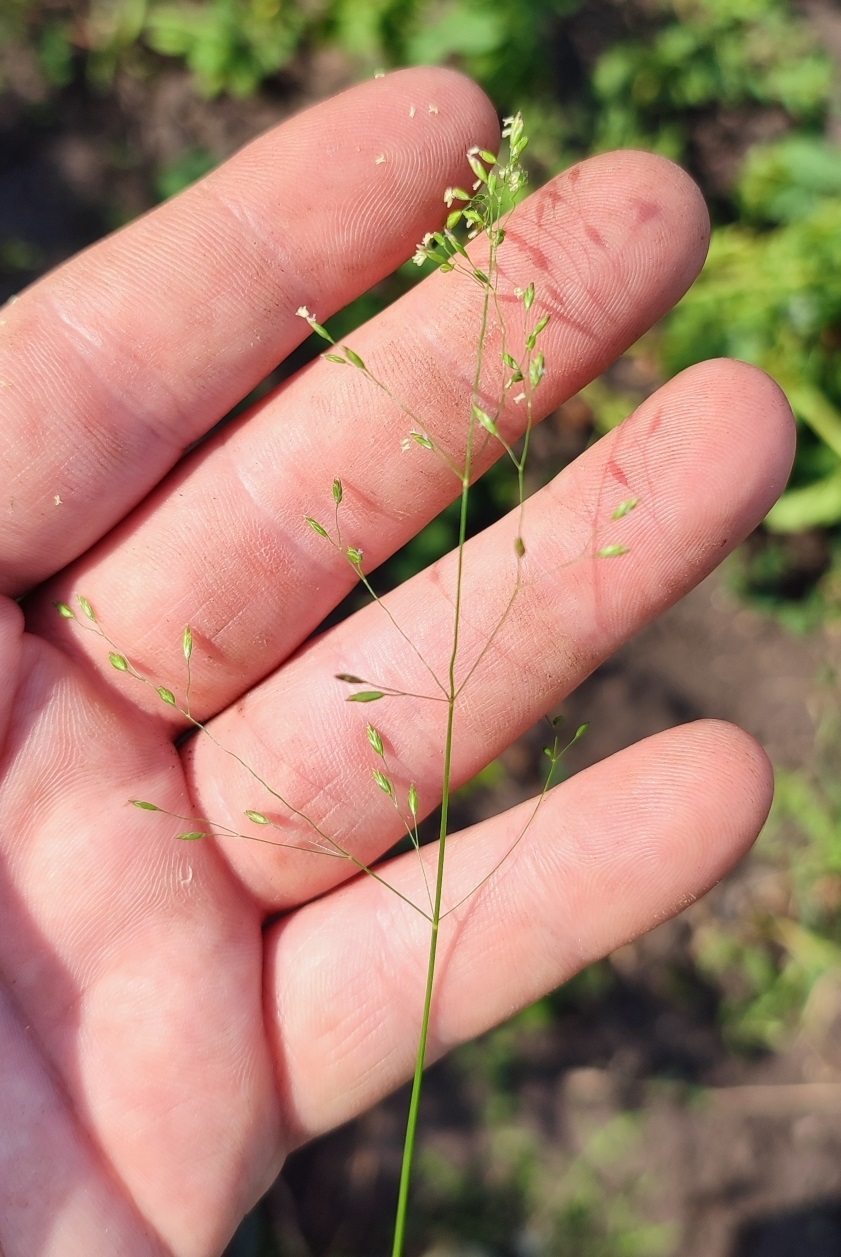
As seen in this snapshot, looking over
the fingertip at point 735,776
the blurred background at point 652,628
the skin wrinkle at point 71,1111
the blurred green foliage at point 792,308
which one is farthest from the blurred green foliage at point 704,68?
the skin wrinkle at point 71,1111

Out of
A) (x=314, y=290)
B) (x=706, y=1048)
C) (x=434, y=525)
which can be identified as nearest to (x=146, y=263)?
(x=314, y=290)

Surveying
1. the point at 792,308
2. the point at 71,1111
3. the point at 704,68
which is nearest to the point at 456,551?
the point at 71,1111

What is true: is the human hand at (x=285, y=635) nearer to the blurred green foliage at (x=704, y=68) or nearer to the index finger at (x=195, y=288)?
the index finger at (x=195, y=288)

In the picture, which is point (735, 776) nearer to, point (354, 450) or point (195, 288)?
point (354, 450)

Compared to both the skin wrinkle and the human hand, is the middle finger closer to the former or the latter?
the human hand

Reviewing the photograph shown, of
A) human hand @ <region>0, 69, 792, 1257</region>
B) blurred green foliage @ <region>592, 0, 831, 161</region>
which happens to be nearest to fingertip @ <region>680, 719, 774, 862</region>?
human hand @ <region>0, 69, 792, 1257</region>

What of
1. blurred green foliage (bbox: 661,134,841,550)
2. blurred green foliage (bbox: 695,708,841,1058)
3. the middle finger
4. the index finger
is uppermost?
the index finger

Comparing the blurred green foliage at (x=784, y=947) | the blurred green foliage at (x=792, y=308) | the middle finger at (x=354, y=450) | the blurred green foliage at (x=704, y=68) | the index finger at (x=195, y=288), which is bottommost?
the blurred green foliage at (x=784, y=947)

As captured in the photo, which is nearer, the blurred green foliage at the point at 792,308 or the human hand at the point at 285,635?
the human hand at the point at 285,635
